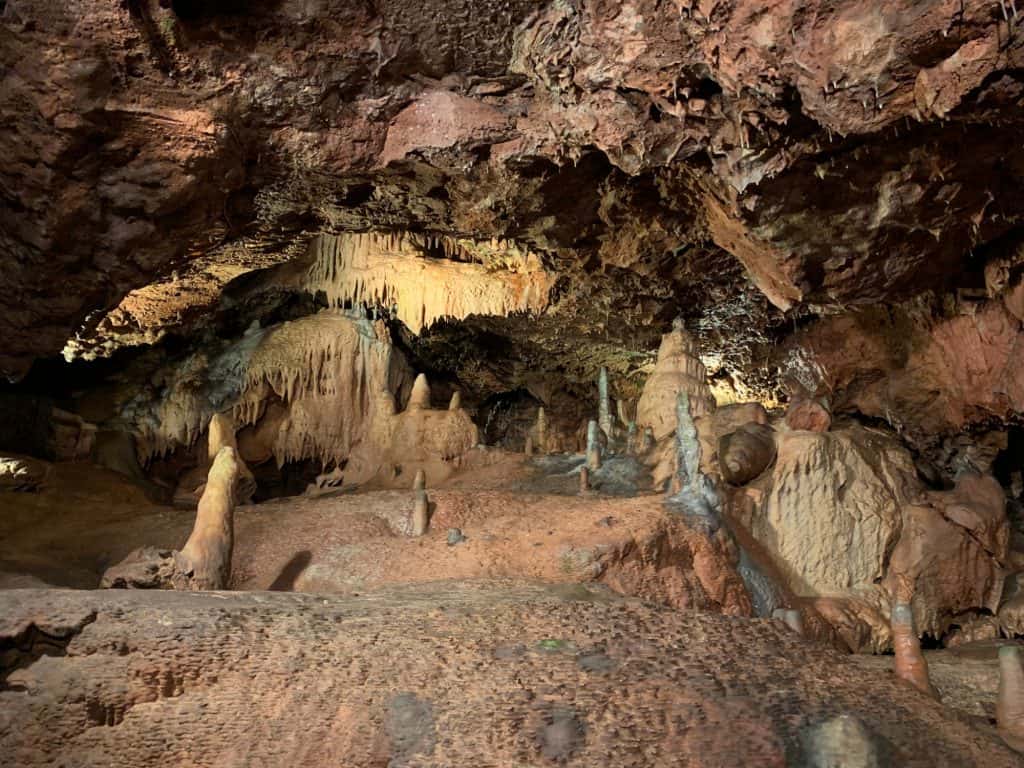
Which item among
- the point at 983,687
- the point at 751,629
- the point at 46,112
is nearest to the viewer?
the point at 751,629

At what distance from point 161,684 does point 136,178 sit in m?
4.87

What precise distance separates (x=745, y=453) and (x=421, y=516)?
191 inches

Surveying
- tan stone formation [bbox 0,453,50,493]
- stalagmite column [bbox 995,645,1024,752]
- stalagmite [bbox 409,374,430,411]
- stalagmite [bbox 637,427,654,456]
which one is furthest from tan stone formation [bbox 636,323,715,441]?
tan stone formation [bbox 0,453,50,493]

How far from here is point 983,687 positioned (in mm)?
8195

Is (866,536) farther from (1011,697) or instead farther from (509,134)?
(509,134)

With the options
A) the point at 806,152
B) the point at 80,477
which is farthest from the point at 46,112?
the point at 80,477

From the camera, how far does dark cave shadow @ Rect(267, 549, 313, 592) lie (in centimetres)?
872

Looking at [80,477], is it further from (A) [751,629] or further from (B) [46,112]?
(A) [751,629]

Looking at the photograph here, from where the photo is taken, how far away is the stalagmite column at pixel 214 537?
7.34 metres

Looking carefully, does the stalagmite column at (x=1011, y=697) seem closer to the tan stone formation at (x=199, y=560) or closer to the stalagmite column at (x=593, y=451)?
the tan stone formation at (x=199, y=560)

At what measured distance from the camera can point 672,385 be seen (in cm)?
1304

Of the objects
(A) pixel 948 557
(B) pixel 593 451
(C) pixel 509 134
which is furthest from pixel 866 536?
(C) pixel 509 134

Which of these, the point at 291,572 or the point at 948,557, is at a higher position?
the point at 948,557

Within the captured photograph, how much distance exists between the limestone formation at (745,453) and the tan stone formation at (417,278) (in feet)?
13.8
